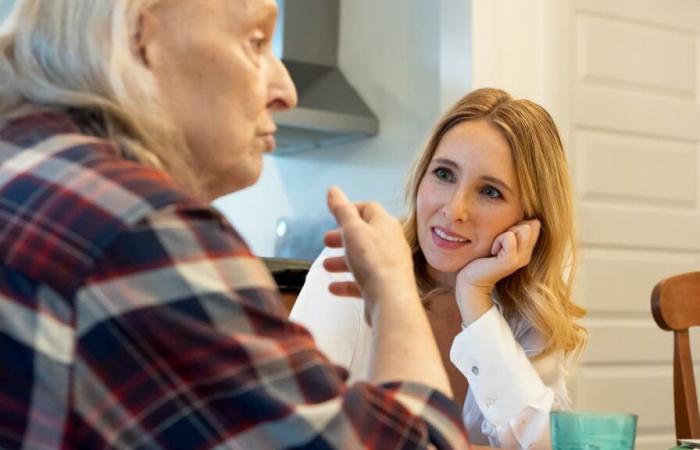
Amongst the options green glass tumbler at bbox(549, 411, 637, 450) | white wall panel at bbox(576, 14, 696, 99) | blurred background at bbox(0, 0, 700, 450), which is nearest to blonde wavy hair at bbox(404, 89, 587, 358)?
green glass tumbler at bbox(549, 411, 637, 450)

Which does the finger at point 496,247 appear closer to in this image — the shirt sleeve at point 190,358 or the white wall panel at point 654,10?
the shirt sleeve at point 190,358

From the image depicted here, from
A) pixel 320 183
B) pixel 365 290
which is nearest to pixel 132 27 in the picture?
pixel 365 290

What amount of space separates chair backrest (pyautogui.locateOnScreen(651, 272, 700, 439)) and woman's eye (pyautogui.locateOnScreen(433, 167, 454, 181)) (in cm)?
43

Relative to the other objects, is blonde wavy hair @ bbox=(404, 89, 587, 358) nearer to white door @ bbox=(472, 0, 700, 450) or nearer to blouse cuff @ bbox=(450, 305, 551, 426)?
blouse cuff @ bbox=(450, 305, 551, 426)

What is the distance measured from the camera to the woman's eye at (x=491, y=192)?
6.16 feet

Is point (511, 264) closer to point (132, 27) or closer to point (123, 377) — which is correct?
point (132, 27)

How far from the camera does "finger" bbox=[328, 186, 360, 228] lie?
32.9 inches

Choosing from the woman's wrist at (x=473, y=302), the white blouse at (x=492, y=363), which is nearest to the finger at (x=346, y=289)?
the white blouse at (x=492, y=363)

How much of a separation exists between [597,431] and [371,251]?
0.39m

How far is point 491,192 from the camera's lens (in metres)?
1.88

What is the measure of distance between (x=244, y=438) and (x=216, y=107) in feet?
0.85

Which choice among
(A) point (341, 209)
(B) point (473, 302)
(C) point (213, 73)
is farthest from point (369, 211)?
(B) point (473, 302)

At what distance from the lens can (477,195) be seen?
6.15 ft

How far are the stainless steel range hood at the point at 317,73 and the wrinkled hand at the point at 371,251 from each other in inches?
114
